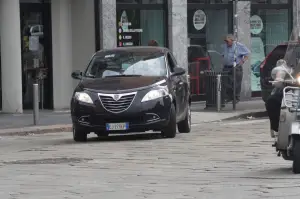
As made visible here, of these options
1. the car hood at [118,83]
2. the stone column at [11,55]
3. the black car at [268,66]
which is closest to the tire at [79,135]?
the car hood at [118,83]

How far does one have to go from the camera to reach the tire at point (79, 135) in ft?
48.2

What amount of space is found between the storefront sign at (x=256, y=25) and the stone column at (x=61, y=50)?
6271mm

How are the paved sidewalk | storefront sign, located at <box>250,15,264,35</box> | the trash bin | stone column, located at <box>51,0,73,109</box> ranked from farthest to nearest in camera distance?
storefront sign, located at <box>250,15,264,35</box> < stone column, located at <box>51,0,73,109</box> < the trash bin < the paved sidewalk

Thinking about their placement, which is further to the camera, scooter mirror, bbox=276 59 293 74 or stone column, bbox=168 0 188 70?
stone column, bbox=168 0 188 70

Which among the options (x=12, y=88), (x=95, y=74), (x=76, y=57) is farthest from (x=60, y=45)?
(x=95, y=74)

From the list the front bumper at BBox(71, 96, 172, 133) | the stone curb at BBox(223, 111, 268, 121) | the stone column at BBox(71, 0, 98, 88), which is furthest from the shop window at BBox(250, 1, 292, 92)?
the front bumper at BBox(71, 96, 172, 133)

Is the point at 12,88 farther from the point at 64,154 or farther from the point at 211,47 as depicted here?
the point at 64,154

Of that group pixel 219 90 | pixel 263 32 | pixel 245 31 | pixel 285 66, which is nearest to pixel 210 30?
pixel 245 31

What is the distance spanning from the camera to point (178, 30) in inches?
963

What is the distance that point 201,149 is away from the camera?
1320cm

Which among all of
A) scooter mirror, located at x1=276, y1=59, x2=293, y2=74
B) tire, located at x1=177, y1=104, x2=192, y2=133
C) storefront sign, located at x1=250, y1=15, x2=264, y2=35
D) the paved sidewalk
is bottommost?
the paved sidewalk

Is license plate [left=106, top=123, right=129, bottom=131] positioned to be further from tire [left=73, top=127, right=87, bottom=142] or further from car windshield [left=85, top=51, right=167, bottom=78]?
car windshield [left=85, top=51, right=167, bottom=78]

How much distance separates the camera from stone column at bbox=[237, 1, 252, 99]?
25453mm

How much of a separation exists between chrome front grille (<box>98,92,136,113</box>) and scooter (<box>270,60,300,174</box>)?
16.0 feet
